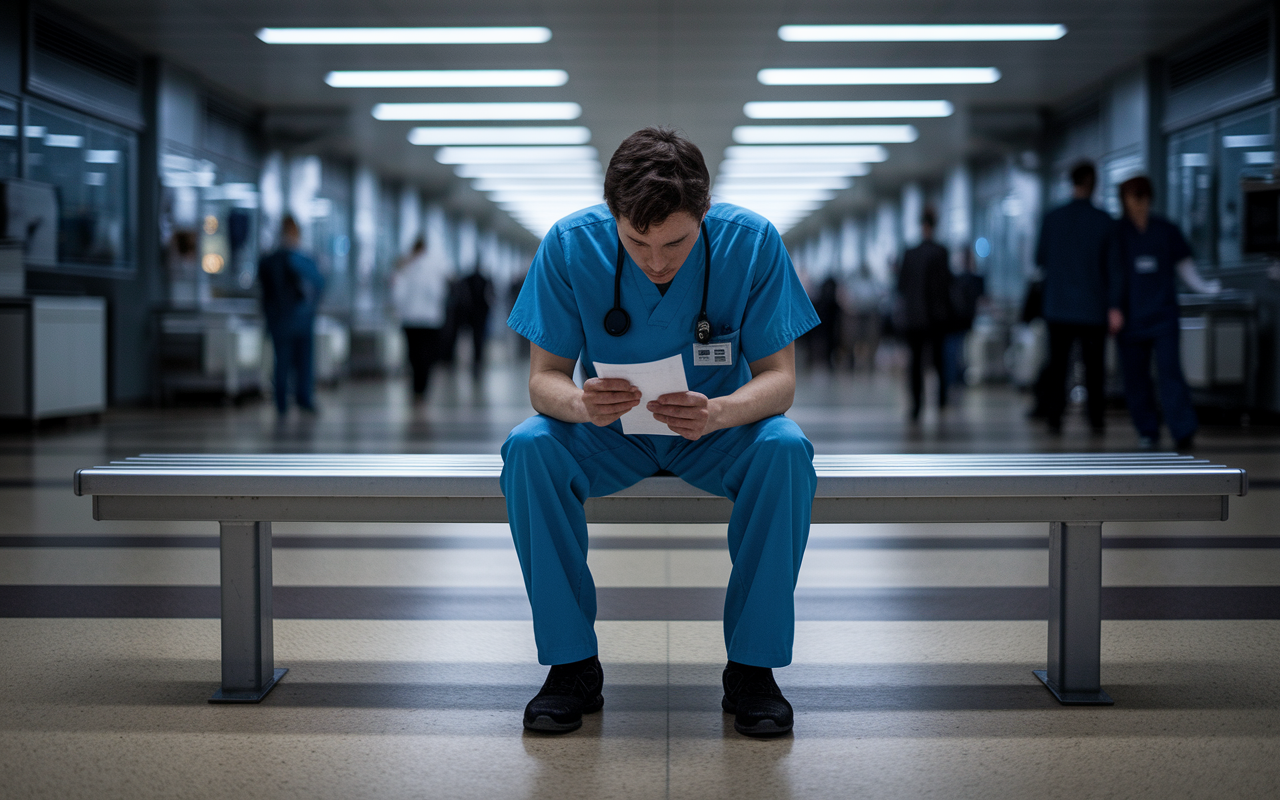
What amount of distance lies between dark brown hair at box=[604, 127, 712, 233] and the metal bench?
1.70 ft

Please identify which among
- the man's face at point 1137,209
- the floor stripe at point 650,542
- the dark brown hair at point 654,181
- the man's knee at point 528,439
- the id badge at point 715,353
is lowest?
the floor stripe at point 650,542

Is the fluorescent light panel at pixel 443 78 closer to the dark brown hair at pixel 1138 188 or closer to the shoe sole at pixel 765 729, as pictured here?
the dark brown hair at pixel 1138 188

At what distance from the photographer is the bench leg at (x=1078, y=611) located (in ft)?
6.63

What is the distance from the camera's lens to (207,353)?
10227mm

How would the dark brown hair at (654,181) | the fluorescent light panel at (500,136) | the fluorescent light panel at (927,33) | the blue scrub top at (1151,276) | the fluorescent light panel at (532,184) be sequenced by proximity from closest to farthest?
the dark brown hair at (654,181) < the blue scrub top at (1151,276) < the fluorescent light panel at (927,33) < the fluorescent light panel at (500,136) < the fluorescent light panel at (532,184)

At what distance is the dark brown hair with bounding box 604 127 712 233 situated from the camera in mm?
1870

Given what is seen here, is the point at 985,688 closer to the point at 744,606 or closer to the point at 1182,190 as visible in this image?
the point at 744,606

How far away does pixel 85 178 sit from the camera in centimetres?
960

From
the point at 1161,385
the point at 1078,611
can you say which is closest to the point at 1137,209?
the point at 1161,385

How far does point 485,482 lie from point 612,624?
2.57ft

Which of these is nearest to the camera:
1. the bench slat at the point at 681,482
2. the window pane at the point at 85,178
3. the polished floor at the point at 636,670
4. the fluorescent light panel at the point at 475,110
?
the polished floor at the point at 636,670

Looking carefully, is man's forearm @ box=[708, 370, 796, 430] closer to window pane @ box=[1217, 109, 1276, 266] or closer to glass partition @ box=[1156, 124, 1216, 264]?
window pane @ box=[1217, 109, 1276, 266]

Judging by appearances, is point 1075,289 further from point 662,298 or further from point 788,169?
point 788,169

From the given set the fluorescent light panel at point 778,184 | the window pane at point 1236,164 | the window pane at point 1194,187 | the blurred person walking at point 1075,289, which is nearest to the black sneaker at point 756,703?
the blurred person walking at point 1075,289
